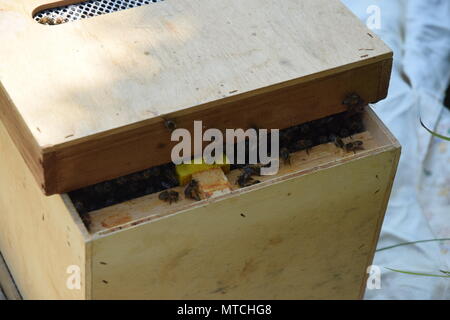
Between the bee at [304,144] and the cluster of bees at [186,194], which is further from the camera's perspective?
the bee at [304,144]

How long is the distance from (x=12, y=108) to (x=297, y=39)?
0.67 metres

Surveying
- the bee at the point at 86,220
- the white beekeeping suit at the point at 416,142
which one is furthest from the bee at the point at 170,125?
the white beekeeping suit at the point at 416,142

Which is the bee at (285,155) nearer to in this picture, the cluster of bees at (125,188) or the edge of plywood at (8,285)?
the cluster of bees at (125,188)

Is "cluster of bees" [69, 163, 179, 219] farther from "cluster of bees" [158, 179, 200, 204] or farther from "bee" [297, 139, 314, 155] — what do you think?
"bee" [297, 139, 314, 155]

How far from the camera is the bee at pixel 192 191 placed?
172cm

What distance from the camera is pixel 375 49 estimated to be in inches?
71.4

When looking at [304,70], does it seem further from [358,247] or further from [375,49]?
[358,247]

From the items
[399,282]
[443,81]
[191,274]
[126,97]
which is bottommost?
[399,282]

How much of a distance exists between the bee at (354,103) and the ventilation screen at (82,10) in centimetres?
56

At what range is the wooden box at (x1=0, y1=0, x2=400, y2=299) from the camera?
1643 millimetres

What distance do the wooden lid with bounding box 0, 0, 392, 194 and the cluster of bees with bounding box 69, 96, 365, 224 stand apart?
6 cm

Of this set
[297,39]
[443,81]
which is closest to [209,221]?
[297,39]

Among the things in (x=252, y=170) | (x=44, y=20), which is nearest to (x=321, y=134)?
(x=252, y=170)

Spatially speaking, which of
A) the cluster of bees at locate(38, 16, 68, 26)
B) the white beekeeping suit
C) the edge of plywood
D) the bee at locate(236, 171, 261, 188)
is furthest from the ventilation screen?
the white beekeeping suit
